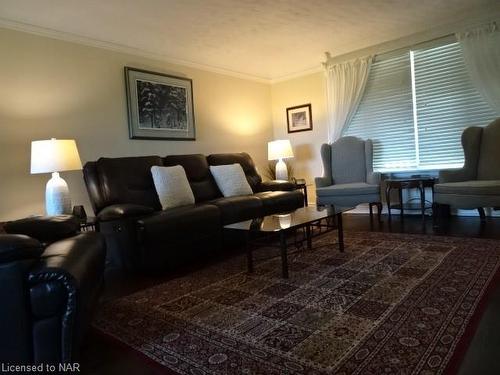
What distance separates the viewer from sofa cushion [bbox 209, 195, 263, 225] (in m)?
3.19

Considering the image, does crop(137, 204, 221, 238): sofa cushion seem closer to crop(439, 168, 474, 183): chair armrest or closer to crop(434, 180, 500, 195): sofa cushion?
crop(434, 180, 500, 195): sofa cushion

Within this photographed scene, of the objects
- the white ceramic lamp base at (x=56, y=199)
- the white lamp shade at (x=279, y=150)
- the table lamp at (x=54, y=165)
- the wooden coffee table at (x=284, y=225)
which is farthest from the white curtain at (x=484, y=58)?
the white ceramic lamp base at (x=56, y=199)

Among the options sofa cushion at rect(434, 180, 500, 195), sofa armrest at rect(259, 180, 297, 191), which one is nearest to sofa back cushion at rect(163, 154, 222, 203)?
sofa armrest at rect(259, 180, 297, 191)

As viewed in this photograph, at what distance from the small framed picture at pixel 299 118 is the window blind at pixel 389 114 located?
2.61 feet

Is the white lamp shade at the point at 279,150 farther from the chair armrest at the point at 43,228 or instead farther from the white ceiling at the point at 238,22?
the chair armrest at the point at 43,228

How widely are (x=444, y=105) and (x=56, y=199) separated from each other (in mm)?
4320

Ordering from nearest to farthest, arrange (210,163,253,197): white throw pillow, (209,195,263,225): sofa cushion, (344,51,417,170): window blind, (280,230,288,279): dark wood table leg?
(280,230,288,279): dark wood table leg, (209,195,263,225): sofa cushion, (210,163,253,197): white throw pillow, (344,51,417,170): window blind

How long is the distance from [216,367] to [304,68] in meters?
4.82

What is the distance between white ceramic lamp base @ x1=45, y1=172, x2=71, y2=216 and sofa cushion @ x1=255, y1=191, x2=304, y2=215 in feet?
5.81

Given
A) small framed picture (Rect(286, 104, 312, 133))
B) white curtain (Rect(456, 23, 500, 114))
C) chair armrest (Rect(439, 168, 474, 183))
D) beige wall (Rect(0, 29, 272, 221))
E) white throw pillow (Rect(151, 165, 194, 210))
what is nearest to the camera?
beige wall (Rect(0, 29, 272, 221))

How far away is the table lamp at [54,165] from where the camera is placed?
2.77 m

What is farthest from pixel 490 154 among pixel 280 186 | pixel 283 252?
pixel 283 252

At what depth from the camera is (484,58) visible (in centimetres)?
386

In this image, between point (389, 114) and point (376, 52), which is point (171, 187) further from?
point (376, 52)
